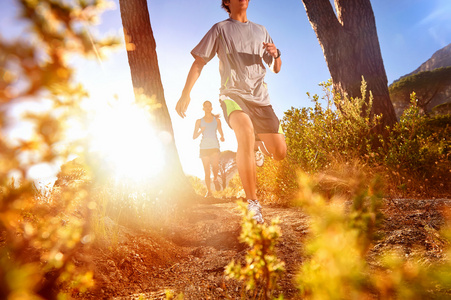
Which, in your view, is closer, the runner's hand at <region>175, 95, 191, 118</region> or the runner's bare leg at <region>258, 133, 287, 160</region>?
the runner's hand at <region>175, 95, 191, 118</region>

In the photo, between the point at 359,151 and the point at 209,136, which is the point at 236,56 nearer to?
the point at 359,151

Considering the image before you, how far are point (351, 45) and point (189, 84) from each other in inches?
153

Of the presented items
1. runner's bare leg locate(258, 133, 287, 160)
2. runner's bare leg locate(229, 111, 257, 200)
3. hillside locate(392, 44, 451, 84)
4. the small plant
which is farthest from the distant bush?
hillside locate(392, 44, 451, 84)

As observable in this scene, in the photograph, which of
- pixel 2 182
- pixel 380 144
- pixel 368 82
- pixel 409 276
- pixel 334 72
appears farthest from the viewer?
pixel 334 72

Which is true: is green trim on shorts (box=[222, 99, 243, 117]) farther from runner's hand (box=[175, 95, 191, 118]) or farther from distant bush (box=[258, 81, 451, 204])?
distant bush (box=[258, 81, 451, 204])

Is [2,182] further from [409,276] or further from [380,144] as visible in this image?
[380,144]

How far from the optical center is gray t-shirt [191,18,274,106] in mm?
3039

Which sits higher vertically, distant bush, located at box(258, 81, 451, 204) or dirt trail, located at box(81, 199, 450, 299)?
distant bush, located at box(258, 81, 451, 204)

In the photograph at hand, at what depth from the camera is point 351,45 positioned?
17.3 feet

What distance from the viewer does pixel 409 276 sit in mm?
619

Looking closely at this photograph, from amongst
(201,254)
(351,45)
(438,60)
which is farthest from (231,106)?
(438,60)

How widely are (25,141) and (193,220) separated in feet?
10.3

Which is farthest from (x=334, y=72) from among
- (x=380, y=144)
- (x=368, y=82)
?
(x=380, y=144)

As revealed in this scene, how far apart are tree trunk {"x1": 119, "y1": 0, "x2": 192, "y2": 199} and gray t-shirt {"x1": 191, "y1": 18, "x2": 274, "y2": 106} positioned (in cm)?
159
